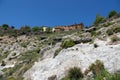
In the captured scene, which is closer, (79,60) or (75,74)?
(75,74)

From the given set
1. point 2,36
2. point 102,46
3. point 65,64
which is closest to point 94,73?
point 65,64

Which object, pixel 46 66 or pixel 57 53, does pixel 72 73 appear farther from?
pixel 57 53

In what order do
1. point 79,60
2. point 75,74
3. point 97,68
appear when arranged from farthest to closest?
point 79,60, point 75,74, point 97,68

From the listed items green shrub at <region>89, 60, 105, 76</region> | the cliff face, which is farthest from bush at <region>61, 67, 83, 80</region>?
green shrub at <region>89, 60, 105, 76</region>

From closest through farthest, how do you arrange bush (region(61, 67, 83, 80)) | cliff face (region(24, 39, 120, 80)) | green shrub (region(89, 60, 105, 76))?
1. green shrub (region(89, 60, 105, 76))
2. bush (region(61, 67, 83, 80))
3. cliff face (region(24, 39, 120, 80))

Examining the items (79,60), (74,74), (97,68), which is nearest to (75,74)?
(74,74)

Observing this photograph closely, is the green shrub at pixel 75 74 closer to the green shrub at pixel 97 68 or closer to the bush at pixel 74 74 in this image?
the bush at pixel 74 74

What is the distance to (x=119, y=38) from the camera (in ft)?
106

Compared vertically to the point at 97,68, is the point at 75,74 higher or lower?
lower

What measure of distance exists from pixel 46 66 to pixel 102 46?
7.00m

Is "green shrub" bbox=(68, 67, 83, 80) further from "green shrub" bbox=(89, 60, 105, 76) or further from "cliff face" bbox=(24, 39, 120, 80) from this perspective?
"green shrub" bbox=(89, 60, 105, 76)

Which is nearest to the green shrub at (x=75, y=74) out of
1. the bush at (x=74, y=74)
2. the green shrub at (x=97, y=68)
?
the bush at (x=74, y=74)

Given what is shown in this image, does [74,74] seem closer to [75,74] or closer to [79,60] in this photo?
[75,74]

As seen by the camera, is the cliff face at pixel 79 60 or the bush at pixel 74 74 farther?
the cliff face at pixel 79 60
